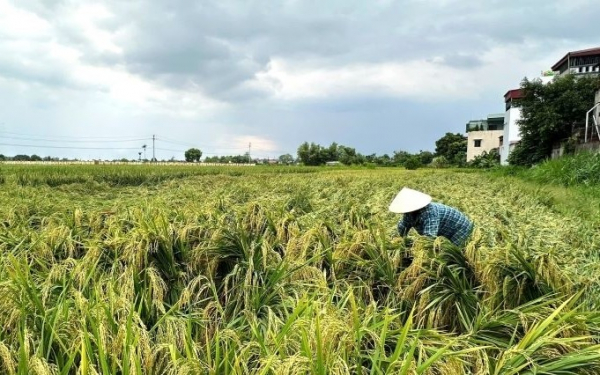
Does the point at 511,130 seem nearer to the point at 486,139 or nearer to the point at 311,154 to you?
the point at 486,139

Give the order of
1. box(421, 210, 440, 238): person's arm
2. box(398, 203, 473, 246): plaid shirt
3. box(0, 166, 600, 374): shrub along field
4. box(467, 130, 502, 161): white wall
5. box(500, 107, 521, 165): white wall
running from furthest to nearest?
box(467, 130, 502, 161): white wall < box(500, 107, 521, 165): white wall < box(398, 203, 473, 246): plaid shirt < box(421, 210, 440, 238): person's arm < box(0, 166, 600, 374): shrub along field

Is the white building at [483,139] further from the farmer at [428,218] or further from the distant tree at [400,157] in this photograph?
the farmer at [428,218]

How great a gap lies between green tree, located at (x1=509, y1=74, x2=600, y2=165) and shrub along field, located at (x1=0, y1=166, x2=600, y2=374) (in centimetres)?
2833

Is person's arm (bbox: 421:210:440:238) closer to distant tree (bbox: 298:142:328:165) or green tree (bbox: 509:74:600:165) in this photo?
green tree (bbox: 509:74:600:165)

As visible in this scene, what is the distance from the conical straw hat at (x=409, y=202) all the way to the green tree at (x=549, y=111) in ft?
94.4

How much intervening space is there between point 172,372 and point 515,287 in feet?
8.31

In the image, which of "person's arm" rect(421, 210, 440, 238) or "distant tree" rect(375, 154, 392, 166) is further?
"distant tree" rect(375, 154, 392, 166)

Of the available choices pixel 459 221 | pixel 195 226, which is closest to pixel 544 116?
pixel 459 221

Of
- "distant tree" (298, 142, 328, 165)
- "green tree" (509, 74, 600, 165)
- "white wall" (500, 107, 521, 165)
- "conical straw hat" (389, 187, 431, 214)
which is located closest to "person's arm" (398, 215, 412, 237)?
"conical straw hat" (389, 187, 431, 214)

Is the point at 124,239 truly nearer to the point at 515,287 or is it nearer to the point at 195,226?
the point at 195,226

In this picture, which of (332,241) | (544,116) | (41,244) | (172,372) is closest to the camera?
(172,372)

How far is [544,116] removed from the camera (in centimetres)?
2934

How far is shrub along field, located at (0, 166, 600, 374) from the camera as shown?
2.04 metres

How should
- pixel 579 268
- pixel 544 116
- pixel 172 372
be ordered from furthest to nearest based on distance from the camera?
pixel 544 116, pixel 579 268, pixel 172 372
